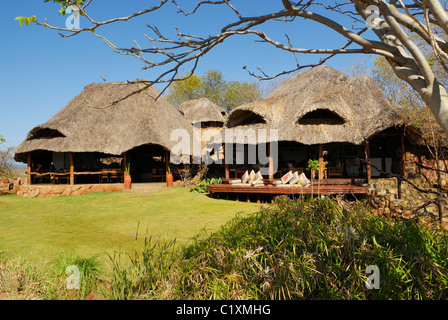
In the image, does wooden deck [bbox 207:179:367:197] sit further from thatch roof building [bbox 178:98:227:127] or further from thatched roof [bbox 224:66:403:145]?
thatch roof building [bbox 178:98:227:127]

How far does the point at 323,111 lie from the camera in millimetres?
14445

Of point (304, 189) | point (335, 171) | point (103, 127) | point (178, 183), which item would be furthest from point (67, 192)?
point (335, 171)

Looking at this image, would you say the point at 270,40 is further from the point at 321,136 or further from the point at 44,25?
the point at 321,136

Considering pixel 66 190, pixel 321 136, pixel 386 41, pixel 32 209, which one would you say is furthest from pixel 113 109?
pixel 386 41

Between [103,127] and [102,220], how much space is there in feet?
29.0

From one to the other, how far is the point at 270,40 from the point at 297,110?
34.7ft

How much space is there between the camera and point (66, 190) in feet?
45.4

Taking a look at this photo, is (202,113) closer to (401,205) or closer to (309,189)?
(309,189)

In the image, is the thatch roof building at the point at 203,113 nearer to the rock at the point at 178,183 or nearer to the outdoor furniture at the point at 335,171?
the rock at the point at 178,183

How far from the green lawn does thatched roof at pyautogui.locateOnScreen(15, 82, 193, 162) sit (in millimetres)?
2850

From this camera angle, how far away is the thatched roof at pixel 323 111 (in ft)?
41.1

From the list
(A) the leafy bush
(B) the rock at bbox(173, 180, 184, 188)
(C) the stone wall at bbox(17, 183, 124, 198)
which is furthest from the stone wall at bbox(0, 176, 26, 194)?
(A) the leafy bush

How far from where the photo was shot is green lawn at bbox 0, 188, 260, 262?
19.0ft

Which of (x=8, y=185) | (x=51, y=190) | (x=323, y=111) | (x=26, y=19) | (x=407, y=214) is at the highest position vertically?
(x=323, y=111)
